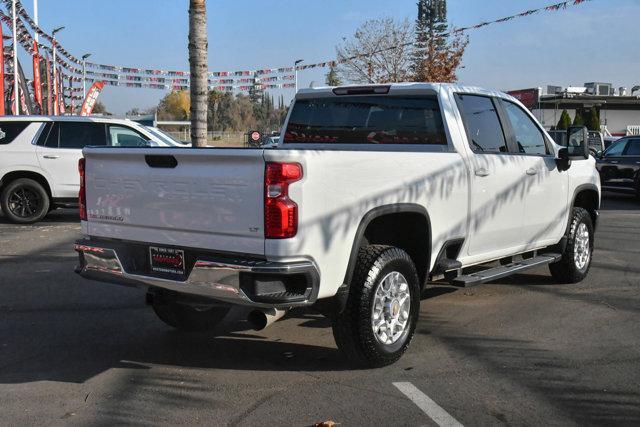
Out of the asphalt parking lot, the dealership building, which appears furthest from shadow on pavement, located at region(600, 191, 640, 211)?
the dealership building

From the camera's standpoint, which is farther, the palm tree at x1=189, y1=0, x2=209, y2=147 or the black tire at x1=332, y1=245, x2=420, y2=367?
the palm tree at x1=189, y1=0, x2=209, y2=147

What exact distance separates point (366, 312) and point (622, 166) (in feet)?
50.2

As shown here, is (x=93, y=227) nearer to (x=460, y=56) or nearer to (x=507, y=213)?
(x=507, y=213)

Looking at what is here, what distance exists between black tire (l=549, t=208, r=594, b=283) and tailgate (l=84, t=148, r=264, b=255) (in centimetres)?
447

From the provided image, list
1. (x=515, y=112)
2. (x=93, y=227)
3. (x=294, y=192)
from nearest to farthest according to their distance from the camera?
(x=294, y=192) → (x=93, y=227) → (x=515, y=112)

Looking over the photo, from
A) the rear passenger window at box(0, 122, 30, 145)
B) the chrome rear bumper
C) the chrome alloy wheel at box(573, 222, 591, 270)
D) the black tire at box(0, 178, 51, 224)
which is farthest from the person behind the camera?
the black tire at box(0, 178, 51, 224)

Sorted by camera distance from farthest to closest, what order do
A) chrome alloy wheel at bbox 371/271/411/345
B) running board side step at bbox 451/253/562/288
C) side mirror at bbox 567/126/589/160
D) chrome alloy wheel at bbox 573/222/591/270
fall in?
chrome alloy wheel at bbox 573/222/591/270 < side mirror at bbox 567/126/589/160 < running board side step at bbox 451/253/562/288 < chrome alloy wheel at bbox 371/271/411/345

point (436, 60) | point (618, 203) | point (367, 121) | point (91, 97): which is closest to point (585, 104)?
point (436, 60)

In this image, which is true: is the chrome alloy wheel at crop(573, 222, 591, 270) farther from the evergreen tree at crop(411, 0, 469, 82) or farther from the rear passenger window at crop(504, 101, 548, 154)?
the evergreen tree at crop(411, 0, 469, 82)

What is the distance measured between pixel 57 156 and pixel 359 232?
908 cm

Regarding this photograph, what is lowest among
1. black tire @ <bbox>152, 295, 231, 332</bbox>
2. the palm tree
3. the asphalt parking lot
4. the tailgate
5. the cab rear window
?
the asphalt parking lot

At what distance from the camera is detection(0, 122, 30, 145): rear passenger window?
11.8 meters

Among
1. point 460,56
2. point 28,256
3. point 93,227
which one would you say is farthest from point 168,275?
point 460,56

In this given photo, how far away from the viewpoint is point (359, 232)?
Answer: 4.32 metres
